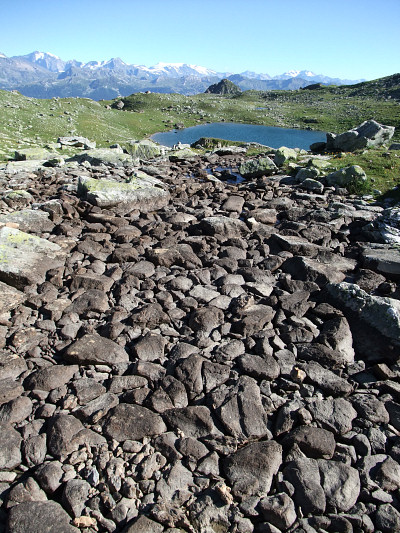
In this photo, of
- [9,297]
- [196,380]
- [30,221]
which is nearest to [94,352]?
[196,380]

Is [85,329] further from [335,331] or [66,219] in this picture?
[66,219]

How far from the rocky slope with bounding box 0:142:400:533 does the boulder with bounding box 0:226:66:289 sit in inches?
2.5

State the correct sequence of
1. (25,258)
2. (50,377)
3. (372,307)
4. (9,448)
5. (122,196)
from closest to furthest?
(9,448), (50,377), (372,307), (25,258), (122,196)

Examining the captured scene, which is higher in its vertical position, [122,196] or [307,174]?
[122,196]

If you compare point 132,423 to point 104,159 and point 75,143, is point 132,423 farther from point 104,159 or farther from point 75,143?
point 75,143

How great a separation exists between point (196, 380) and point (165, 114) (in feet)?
364

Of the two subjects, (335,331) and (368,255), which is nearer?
(335,331)

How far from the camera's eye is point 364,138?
1328 inches

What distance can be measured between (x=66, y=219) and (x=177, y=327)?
9.03 meters

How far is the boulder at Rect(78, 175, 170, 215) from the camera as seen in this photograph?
664 inches

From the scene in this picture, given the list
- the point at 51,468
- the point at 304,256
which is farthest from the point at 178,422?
the point at 304,256

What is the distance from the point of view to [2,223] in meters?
13.5


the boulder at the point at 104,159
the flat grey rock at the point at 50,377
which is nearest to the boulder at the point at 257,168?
the boulder at the point at 104,159

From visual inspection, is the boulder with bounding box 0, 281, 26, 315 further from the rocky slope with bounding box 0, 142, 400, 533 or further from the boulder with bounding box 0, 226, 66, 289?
the boulder with bounding box 0, 226, 66, 289
